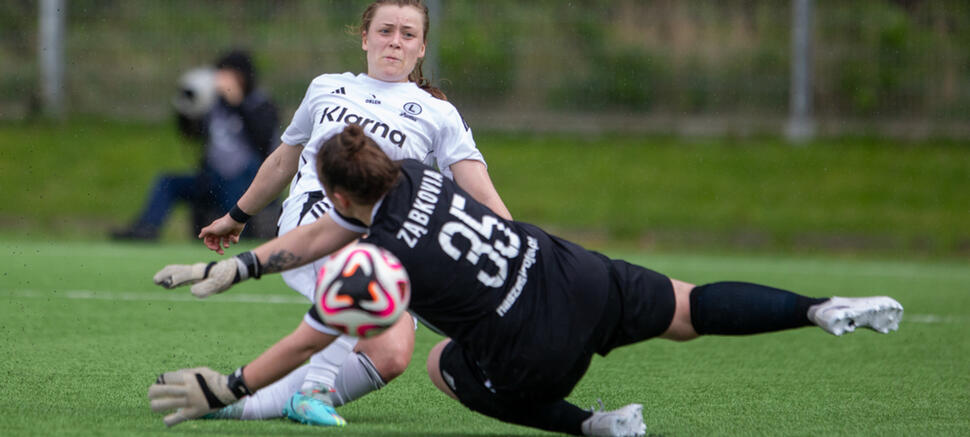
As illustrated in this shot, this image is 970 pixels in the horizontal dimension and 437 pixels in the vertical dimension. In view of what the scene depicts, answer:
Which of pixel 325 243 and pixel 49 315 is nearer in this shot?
pixel 325 243

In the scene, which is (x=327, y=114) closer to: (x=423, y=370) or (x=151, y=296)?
(x=423, y=370)

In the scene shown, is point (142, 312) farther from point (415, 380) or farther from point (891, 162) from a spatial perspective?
point (891, 162)

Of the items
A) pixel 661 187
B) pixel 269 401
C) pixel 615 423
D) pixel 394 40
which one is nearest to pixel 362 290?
pixel 615 423

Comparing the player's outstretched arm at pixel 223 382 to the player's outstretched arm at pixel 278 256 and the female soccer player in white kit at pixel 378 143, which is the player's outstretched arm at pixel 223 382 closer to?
the player's outstretched arm at pixel 278 256

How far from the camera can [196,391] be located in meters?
3.54

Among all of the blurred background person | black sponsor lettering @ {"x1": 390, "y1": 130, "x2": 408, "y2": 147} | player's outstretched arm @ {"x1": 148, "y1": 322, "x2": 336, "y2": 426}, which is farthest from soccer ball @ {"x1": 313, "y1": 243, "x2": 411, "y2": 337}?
the blurred background person

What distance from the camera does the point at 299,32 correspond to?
15.1m

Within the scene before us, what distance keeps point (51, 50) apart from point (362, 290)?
42.0ft

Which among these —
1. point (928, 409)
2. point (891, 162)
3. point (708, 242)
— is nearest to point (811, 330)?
point (928, 409)

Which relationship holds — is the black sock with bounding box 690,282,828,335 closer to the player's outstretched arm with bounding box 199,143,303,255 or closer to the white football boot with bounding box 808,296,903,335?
the white football boot with bounding box 808,296,903,335

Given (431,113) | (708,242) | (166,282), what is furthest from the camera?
(708,242)

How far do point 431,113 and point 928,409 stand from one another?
6.86ft

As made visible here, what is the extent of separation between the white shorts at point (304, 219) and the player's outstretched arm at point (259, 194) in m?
0.09

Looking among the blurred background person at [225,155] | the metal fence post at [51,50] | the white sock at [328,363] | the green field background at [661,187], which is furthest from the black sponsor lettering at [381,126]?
the metal fence post at [51,50]
